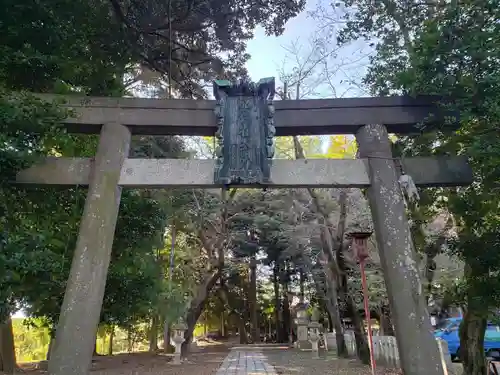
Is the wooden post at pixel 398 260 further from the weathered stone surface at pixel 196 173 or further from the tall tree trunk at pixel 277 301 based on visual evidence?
the tall tree trunk at pixel 277 301

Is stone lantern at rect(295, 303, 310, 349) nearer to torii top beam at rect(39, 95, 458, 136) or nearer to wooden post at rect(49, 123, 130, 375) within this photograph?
torii top beam at rect(39, 95, 458, 136)

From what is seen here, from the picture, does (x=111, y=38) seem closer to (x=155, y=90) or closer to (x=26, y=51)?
(x=26, y=51)

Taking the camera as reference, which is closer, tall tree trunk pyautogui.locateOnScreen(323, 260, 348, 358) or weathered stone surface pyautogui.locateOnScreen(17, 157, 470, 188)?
weathered stone surface pyautogui.locateOnScreen(17, 157, 470, 188)

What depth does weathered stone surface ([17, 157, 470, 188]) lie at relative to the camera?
17.5 ft

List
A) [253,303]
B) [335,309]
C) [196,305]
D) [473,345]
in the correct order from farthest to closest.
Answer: [253,303], [196,305], [335,309], [473,345]

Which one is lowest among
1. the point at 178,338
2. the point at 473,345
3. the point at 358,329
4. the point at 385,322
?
the point at 473,345

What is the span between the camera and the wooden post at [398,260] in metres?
4.66

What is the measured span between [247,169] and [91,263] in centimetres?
226

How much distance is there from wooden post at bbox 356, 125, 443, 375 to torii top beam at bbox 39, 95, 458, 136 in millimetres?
253

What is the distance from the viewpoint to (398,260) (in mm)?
4984

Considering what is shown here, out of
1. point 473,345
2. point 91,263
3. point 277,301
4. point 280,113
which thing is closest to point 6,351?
point 91,263

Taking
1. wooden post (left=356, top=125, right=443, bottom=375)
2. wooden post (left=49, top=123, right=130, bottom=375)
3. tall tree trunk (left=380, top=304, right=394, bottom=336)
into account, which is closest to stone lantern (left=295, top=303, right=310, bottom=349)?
tall tree trunk (left=380, top=304, right=394, bottom=336)

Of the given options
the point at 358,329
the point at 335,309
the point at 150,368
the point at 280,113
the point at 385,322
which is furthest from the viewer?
the point at 385,322

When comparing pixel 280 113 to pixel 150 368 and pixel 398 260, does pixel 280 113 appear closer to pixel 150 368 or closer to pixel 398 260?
pixel 398 260
